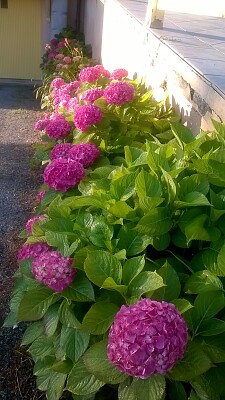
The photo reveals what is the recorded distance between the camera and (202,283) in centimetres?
162

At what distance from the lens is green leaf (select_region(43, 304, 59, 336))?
1.73 metres

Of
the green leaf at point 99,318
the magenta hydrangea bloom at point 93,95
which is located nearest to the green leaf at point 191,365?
the green leaf at point 99,318

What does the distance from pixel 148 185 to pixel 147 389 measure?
0.70m

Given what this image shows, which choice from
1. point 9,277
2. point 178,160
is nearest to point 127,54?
point 9,277

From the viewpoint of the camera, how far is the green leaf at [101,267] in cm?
157

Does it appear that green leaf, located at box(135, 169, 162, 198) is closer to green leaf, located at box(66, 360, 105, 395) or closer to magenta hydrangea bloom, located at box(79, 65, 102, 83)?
green leaf, located at box(66, 360, 105, 395)

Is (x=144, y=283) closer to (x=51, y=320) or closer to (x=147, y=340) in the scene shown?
(x=147, y=340)

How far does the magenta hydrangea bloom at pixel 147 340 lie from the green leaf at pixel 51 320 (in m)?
0.47

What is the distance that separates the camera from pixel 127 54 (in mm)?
4801

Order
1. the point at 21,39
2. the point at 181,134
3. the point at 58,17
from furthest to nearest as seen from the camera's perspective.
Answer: the point at 21,39 → the point at 58,17 → the point at 181,134

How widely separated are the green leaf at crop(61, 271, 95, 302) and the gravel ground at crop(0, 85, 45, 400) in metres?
→ 1.07

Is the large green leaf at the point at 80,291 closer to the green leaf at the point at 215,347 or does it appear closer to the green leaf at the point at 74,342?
the green leaf at the point at 74,342

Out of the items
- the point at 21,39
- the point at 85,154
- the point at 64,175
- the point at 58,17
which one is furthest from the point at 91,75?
the point at 21,39

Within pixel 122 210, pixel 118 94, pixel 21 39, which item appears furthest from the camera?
pixel 21 39
